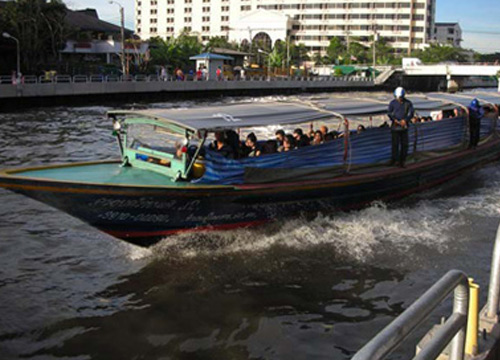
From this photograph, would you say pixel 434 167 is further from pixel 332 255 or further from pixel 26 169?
pixel 26 169

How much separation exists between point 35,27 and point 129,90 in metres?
8.65

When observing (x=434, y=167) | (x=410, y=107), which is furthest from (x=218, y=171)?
(x=434, y=167)

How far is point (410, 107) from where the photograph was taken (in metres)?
12.5

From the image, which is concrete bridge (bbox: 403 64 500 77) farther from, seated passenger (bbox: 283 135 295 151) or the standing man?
seated passenger (bbox: 283 135 295 151)

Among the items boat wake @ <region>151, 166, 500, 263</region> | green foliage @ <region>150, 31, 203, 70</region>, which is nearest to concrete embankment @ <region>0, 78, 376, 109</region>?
green foliage @ <region>150, 31, 203, 70</region>

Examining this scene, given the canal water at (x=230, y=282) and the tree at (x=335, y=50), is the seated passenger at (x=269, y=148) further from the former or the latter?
the tree at (x=335, y=50)

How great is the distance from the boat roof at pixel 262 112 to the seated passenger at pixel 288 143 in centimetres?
59

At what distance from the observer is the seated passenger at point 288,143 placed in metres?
11.4

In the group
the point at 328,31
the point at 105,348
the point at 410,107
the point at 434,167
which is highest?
the point at 328,31

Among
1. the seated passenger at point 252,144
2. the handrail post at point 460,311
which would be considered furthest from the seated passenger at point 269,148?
the handrail post at point 460,311

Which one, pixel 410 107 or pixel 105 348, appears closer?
pixel 105 348

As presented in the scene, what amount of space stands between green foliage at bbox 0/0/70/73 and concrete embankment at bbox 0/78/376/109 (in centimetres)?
711

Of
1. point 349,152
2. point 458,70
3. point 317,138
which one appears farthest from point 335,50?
point 349,152

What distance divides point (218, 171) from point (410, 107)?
521cm
